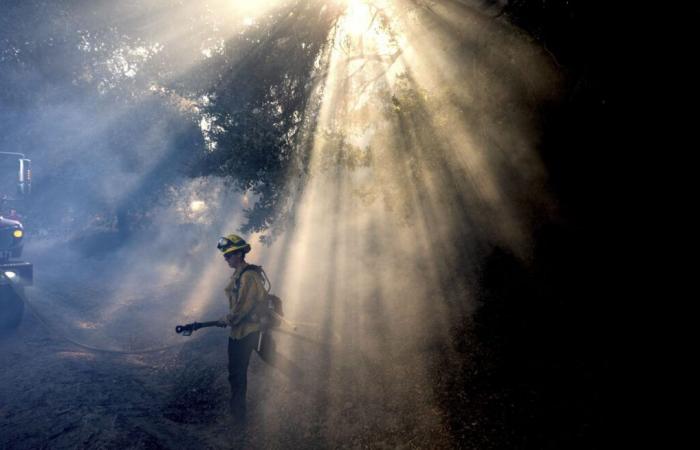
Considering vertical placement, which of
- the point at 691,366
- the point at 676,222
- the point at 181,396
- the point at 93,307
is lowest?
the point at 691,366

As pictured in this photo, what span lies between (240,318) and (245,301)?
0.89 ft

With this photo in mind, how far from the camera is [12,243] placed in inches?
352

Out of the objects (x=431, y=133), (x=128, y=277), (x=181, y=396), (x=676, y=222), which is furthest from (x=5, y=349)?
(x=128, y=277)

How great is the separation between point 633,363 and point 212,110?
834 centimetres

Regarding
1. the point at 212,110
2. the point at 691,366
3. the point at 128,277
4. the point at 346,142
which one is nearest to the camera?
the point at 691,366

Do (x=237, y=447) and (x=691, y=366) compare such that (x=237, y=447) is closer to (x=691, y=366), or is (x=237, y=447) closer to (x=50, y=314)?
(x=691, y=366)

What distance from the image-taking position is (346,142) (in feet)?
27.3

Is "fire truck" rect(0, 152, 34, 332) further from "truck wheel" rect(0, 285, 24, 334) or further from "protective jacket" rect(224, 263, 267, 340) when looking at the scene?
"protective jacket" rect(224, 263, 267, 340)

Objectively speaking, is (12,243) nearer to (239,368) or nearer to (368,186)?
(239,368)

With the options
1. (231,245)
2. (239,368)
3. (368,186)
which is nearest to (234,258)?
(231,245)

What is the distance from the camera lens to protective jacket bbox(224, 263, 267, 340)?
5.46 meters

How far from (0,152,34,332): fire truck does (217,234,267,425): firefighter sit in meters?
7.01

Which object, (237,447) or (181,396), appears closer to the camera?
(237,447)

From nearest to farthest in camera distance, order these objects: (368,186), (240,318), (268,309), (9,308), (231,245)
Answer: (240,318), (231,245), (268,309), (9,308), (368,186)
